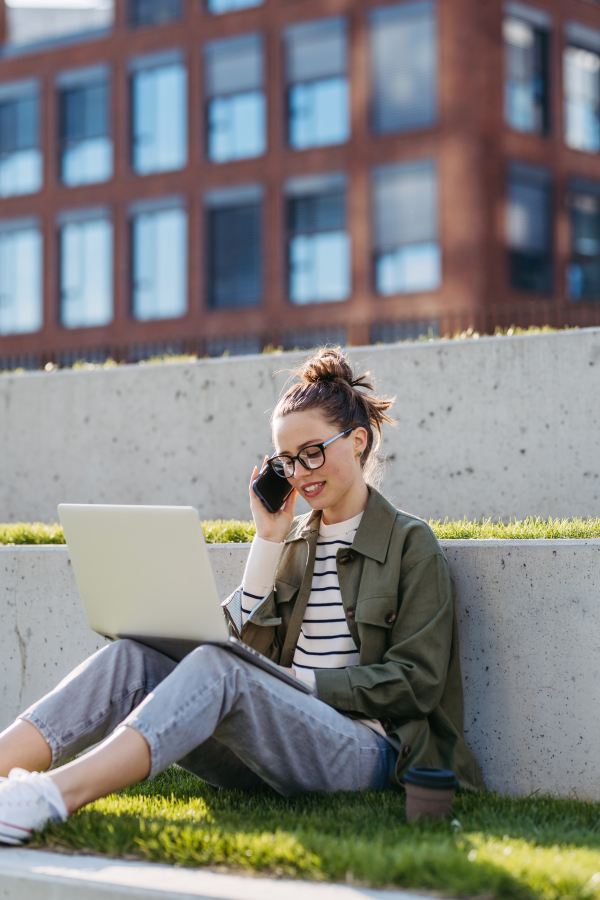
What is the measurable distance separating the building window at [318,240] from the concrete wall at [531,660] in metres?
18.1

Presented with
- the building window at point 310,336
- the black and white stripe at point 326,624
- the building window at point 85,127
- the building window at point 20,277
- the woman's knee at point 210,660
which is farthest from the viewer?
the building window at point 20,277

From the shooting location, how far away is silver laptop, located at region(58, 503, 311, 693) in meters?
3.27

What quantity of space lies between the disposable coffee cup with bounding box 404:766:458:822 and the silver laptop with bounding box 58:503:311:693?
0.50 metres

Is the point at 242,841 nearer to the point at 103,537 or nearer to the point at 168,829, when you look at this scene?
the point at 168,829

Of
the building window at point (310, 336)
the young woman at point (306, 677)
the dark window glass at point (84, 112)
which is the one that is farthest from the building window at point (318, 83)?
the young woman at point (306, 677)

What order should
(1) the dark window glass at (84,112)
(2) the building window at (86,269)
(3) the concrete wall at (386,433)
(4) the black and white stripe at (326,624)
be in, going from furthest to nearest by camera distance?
(1) the dark window glass at (84,112) < (2) the building window at (86,269) < (3) the concrete wall at (386,433) < (4) the black and white stripe at (326,624)

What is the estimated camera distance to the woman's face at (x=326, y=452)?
3744mm

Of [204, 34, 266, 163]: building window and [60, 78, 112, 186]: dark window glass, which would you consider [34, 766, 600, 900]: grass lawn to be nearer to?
[204, 34, 266, 163]: building window

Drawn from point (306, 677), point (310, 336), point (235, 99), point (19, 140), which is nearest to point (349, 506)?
point (306, 677)

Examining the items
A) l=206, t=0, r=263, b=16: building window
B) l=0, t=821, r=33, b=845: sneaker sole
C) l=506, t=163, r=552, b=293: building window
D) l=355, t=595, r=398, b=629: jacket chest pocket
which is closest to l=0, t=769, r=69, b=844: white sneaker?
l=0, t=821, r=33, b=845: sneaker sole

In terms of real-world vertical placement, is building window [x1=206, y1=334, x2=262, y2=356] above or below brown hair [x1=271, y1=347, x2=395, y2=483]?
above

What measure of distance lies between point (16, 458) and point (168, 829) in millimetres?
5524

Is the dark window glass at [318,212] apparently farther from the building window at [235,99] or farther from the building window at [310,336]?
the building window at [310,336]

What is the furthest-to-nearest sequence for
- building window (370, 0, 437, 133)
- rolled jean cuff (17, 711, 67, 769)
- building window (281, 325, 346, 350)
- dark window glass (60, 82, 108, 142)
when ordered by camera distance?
dark window glass (60, 82, 108, 142), building window (281, 325, 346, 350), building window (370, 0, 437, 133), rolled jean cuff (17, 711, 67, 769)
